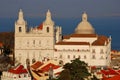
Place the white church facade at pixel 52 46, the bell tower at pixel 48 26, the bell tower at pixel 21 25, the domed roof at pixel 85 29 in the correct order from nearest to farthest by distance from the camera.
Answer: the white church facade at pixel 52 46 < the bell tower at pixel 48 26 < the bell tower at pixel 21 25 < the domed roof at pixel 85 29

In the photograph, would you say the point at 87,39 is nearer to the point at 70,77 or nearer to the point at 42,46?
the point at 42,46

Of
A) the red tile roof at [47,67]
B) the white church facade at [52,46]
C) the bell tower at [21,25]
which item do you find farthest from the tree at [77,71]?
the bell tower at [21,25]

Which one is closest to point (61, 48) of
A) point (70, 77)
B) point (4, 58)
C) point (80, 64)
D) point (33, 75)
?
point (4, 58)

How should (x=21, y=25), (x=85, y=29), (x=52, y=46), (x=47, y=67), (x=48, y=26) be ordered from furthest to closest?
(x=85, y=29) < (x=21, y=25) < (x=48, y=26) < (x=52, y=46) < (x=47, y=67)

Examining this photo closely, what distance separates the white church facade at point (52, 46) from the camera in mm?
59812

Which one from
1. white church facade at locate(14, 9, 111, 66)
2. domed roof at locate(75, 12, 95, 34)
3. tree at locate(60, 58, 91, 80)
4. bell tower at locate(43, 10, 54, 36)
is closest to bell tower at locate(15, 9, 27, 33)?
white church facade at locate(14, 9, 111, 66)

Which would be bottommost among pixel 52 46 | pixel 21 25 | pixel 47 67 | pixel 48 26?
pixel 47 67

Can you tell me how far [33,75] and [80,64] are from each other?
5.47 meters

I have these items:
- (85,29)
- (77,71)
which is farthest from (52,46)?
(77,71)

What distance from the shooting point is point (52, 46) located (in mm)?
60688

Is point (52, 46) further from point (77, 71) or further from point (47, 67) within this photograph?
point (77, 71)

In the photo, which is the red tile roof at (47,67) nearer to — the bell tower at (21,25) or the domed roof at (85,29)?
the bell tower at (21,25)

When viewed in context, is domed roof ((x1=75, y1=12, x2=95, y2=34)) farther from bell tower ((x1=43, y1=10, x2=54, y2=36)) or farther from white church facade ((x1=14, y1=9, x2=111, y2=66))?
bell tower ((x1=43, y1=10, x2=54, y2=36))

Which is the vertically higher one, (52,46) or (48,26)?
(48,26)
